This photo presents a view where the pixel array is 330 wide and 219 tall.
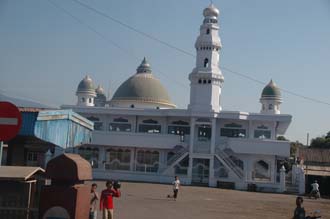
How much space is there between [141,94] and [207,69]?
10842 mm

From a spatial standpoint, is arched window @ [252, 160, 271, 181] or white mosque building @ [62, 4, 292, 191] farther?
arched window @ [252, 160, 271, 181]

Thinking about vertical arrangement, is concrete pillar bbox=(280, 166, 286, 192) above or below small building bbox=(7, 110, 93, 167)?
below

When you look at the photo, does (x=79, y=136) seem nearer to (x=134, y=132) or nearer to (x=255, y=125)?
(x=134, y=132)

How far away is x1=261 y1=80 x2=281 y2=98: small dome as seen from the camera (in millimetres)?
Answer: 44031

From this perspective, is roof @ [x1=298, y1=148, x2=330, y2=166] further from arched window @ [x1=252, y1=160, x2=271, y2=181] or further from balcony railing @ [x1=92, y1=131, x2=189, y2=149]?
balcony railing @ [x1=92, y1=131, x2=189, y2=149]

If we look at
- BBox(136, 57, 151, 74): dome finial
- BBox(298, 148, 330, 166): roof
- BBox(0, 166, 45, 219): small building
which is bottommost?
BBox(0, 166, 45, 219): small building

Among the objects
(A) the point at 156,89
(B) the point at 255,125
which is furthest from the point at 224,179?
(A) the point at 156,89

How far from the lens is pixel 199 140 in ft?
127

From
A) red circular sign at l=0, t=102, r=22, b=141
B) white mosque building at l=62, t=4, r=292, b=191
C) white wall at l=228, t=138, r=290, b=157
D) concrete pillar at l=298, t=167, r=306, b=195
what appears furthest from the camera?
white mosque building at l=62, t=4, r=292, b=191

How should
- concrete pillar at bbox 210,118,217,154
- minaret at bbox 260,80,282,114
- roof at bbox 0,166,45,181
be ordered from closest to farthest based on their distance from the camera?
roof at bbox 0,166,45,181
concrete pillar at bbox 210,118,217,154
minaret at bbox 260,80,282,114

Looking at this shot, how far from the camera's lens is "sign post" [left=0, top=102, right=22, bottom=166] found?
589 centimetres

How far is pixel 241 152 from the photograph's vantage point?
37656 millimetres

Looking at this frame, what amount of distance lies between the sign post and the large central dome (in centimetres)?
4250

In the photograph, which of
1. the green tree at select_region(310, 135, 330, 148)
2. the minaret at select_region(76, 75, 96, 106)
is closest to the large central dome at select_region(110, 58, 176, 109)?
the minaret at select_region(76, 75, 96, 106)
